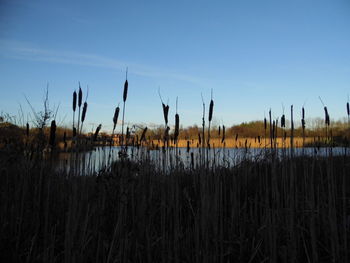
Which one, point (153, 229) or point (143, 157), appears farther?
point (143, 157)

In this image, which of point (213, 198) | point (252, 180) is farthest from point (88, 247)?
point (252, 180)

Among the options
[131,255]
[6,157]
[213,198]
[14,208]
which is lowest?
[131,255]

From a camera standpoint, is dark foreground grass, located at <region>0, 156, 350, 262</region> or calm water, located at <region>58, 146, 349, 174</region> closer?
dark foreground grass, located at <region>0, 156, 350, 262</region>

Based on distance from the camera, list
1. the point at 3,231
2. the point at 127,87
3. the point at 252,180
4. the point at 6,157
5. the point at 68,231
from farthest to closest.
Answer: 1. the point at 252,180
2. the point at 6,157
3. the point at 3,231
4. the point at 127,87
5. the point at 68,231

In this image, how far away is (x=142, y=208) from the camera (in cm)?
176

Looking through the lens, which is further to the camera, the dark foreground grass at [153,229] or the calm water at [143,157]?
the calm water at [143,157]

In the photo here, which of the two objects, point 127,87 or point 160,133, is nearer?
point 127,87

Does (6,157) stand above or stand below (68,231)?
above

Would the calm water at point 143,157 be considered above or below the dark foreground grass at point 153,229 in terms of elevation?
above

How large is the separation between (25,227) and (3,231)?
0.62 ft

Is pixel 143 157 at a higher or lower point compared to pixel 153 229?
higher

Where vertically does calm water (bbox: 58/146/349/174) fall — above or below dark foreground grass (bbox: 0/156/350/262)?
above

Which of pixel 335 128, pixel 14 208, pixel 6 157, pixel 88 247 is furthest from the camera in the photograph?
pixel 335 128

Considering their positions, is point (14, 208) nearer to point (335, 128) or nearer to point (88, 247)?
point (88, 247)
